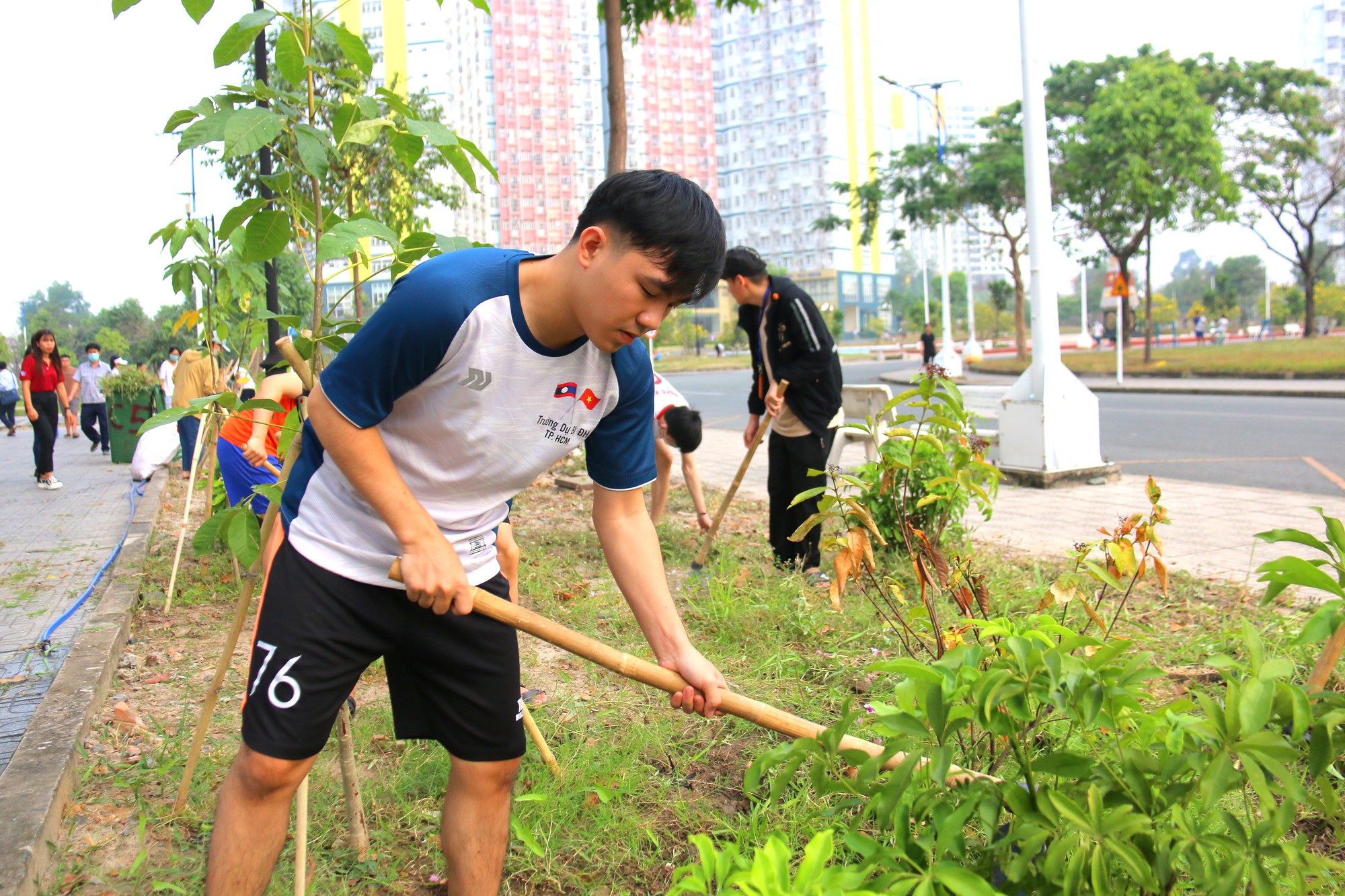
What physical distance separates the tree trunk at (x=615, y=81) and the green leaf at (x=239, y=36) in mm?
5209

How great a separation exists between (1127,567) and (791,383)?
8.86 feet

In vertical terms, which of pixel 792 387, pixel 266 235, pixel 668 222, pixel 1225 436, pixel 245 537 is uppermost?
pixel 266 235

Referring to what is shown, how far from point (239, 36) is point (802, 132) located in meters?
100

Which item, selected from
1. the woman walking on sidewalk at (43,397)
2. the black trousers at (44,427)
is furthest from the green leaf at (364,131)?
the woman walking on sidewalk at (43,397)

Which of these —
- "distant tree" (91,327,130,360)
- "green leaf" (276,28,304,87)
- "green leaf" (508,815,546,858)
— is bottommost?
"green leaf" (508,815,546,858)

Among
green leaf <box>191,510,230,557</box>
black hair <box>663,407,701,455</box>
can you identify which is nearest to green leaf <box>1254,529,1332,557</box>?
green leaf <box>191,510,230,557</box>

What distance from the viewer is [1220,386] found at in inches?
719

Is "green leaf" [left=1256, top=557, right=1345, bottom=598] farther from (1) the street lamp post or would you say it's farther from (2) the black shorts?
(1) the street lamp post

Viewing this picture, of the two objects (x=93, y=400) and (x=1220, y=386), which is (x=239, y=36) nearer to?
(x=93, y=400)

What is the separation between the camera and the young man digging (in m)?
1.80

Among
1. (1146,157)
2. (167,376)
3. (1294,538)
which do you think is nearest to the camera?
(1294,538)

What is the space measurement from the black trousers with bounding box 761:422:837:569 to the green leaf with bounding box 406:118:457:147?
2.98 m

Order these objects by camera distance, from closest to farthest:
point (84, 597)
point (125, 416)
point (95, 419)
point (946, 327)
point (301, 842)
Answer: point (301, 842), point (84, 597), point (125, 416), point (95, 419), point (946, 327)

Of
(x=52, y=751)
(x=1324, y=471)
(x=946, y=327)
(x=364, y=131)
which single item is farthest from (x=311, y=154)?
(x=946, y=327)
